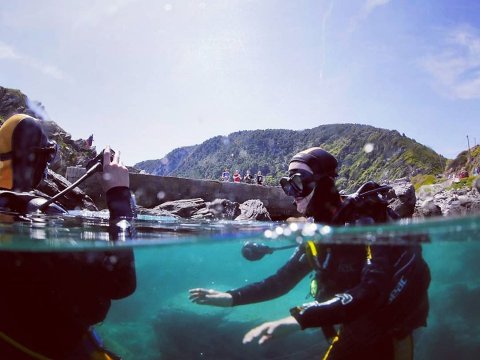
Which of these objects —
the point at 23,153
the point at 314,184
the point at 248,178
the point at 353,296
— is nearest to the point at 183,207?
the point at 23,153

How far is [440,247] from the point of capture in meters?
3.30

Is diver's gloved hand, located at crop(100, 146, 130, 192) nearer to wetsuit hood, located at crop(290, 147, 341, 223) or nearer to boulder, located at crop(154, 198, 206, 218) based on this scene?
wetsuit hood, located at crop(290, 147, 341, 223)

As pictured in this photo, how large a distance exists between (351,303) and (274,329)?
0.47 m

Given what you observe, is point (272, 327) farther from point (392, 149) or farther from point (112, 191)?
point (392, 149)

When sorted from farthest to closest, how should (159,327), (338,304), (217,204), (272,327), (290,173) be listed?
1. (217,204)
2. (290,173)
3. (159,327)
4. (272,327)
5. (338,304)

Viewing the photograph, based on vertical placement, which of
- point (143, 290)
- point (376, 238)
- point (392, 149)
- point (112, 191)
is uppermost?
point (392, 149)

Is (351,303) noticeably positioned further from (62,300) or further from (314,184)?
(62,300)

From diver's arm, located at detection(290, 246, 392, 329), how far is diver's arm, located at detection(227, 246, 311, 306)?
28cm

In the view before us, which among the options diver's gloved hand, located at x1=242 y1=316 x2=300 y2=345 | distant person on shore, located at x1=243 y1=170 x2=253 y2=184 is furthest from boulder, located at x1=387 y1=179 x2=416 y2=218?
diver's gloved hand, located at x1=242 y1=316 x2=300 y2=345

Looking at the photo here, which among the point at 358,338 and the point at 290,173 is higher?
the point at 290,173

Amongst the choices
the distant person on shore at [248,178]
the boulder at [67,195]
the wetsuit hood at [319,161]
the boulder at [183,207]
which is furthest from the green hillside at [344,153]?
the wetsuit hood at [319,161]

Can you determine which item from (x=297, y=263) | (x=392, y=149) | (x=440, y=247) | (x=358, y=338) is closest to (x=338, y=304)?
(x=358, y=338)

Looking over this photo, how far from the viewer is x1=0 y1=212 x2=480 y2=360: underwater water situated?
96.3 inches

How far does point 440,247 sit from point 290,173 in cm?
140
